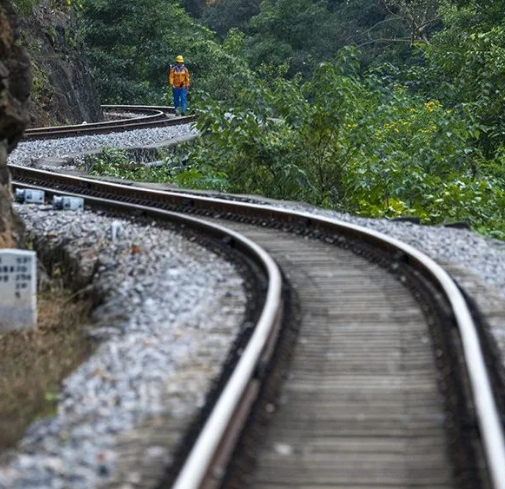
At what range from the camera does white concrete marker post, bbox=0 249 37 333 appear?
378 inches

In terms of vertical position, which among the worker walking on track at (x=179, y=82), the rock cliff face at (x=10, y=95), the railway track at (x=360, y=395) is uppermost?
the rock cliff face at (x=10, y=95)

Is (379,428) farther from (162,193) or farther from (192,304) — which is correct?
(162,193)

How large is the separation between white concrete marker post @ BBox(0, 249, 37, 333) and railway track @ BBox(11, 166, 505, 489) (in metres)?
1.97

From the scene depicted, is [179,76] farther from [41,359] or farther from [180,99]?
[41,359]

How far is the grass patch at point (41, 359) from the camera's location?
652cm

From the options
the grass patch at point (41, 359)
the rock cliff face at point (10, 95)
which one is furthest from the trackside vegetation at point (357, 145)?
the grass patch at point (41, 359)

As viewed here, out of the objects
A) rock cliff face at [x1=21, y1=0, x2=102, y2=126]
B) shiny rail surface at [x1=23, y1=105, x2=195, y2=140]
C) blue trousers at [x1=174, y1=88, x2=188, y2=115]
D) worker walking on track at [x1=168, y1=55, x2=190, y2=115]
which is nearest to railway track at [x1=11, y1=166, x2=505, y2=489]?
shiny rail surface at [x1=23, y1=105, x2=195, y2=140]

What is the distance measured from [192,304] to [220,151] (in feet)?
36.8

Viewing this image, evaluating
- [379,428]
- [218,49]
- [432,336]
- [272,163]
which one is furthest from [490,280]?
[218,49]

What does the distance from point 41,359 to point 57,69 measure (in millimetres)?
26447

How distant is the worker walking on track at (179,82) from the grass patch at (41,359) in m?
21.7

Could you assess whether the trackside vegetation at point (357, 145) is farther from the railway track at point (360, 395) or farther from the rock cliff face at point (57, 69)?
the rock cliff face at point (57, 69)

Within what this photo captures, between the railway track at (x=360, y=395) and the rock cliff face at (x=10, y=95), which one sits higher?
the rock cliff face at (x=10, y=95)

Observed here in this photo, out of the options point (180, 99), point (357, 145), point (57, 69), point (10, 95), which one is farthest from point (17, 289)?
point (180, 99)
